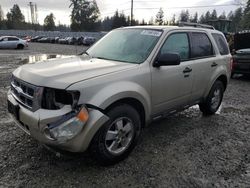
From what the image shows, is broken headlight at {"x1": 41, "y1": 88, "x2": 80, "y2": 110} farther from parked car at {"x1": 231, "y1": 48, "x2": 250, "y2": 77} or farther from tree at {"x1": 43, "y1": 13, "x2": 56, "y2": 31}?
tree at {"x1": 43, "y1": 13, "x2": 56, "y2": 31}

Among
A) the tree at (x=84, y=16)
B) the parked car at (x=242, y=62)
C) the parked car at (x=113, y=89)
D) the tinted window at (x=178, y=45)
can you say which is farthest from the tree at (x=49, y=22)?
the tinted window at (x=178, y=45)

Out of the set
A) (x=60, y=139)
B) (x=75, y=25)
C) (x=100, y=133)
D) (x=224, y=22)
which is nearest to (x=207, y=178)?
(x=100, y=133)

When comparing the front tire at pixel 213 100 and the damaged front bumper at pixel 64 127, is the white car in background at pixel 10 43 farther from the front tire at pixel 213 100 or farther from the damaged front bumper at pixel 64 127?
the damaged front bumper at pixel 64 127

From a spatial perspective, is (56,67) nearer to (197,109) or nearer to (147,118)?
(147,118)

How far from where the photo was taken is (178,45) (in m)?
4.52

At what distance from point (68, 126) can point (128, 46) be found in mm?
1878

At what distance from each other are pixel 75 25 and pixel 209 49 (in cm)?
8571

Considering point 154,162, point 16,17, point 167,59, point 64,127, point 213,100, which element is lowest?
point 154,162

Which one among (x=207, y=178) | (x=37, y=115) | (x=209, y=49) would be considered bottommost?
(x=207, y=178)

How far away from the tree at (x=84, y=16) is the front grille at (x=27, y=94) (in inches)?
3333

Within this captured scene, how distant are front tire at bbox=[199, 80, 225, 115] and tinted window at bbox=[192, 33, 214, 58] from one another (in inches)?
29.9

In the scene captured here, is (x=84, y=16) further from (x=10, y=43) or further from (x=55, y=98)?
(x=55, y=98)

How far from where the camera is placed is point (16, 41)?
1122 inches

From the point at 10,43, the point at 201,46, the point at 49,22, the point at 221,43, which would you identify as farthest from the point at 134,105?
the point at 49,22
